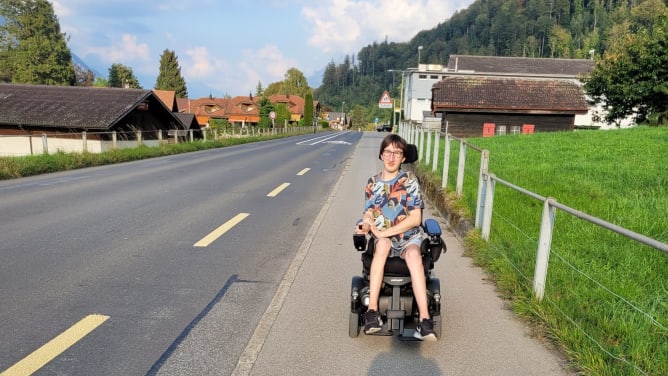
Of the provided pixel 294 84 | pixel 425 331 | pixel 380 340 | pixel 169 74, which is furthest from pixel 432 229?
pixel 294 84

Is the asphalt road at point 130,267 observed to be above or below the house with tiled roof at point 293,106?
below

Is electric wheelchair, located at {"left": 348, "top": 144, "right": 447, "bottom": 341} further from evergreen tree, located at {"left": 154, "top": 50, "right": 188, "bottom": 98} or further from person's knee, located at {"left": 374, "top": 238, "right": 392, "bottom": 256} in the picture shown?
evergreen tree, located at {"left": 154, "top": 50, "right": 188, "bottom": 98}

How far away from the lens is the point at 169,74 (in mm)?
94250

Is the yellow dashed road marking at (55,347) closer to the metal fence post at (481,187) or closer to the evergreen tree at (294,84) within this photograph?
Result: the metal fence post at (481,187)

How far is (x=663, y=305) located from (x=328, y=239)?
4.08 metres

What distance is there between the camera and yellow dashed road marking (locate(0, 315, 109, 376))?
2.98 metres

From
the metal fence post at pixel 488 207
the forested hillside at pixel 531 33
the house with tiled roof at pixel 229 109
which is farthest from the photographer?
the forested hillside at pixel 531 33

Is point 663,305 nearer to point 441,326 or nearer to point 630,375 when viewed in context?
point 630,375

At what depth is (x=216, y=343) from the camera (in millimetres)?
3453

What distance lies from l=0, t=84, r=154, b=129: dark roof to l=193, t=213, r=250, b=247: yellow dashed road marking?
22259 mm

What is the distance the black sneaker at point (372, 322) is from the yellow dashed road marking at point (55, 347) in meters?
2.16

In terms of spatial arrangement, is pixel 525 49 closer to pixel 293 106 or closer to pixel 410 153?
pixel 293 106

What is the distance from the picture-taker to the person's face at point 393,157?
3.67 m

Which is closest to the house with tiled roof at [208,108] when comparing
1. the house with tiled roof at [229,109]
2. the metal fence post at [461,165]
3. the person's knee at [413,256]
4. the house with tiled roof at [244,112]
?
the house with tiled roof at [229,109]
